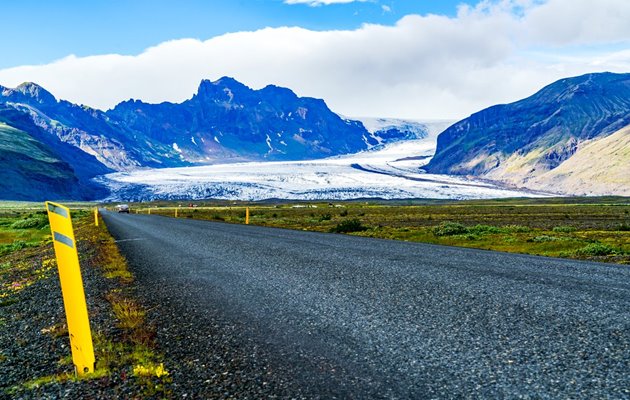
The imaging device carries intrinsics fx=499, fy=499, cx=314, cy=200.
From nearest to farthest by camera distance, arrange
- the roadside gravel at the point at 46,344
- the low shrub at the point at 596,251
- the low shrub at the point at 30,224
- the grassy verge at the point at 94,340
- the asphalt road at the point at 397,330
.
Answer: the asphalt road at the point at 397,330 < the roadside gravel at the point at 46,344 < the grassy verge at the point at 94,340 < the low shrub at the point at 596,251 < the low shrub at the point at 30,224

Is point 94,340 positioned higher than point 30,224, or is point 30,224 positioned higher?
point 94,340

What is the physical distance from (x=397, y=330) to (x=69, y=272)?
441cm

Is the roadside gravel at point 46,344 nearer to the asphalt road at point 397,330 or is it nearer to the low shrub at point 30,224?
the asphalt road at point 397,330

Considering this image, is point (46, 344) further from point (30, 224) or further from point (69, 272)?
point (30, 224)

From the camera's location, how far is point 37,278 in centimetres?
1541

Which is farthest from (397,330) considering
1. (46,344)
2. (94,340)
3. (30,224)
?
(30,224)

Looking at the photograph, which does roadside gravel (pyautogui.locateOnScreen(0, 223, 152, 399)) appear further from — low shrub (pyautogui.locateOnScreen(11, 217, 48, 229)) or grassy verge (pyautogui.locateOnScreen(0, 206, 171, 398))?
low shrub (pyautogui.locateOnScreen(11, 217, 48, 229))

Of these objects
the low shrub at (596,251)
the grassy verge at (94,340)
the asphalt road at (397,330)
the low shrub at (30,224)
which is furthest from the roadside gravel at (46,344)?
the low shrub at (30,224)

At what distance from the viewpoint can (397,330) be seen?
23.7ft

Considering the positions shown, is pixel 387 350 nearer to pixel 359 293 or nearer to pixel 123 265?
pixel 359 293

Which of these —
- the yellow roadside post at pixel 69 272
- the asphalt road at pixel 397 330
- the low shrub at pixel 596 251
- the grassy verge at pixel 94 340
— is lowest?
the low shrub at pixel 596 251

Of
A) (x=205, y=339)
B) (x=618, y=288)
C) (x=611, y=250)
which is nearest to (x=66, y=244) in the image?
(x=205, y=339)

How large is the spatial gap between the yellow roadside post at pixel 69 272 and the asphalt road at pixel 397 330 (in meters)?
1.18

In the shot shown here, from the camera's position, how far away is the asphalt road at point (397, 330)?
522cm
